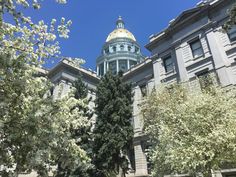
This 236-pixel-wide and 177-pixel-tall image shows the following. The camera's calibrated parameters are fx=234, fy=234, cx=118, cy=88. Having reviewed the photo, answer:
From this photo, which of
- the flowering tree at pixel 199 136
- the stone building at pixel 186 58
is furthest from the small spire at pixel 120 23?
the flowering tree at pixel 199 136

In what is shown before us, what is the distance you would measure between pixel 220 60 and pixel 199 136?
11.5 metres

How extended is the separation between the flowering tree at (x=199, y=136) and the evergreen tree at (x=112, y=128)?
4.90 meters

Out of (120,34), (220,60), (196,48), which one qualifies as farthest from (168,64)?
(120,34)

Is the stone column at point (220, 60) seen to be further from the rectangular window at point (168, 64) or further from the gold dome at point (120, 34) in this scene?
the gold dome at point (120, 34)

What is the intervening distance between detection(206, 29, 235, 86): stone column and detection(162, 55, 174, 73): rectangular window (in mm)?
5003

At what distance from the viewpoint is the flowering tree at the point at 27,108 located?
7.59 meters

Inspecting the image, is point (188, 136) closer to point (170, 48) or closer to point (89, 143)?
point (89, 143)

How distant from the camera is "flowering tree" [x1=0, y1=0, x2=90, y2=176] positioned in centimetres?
759

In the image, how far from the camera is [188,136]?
13.5 meters

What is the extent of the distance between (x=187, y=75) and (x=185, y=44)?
389cm

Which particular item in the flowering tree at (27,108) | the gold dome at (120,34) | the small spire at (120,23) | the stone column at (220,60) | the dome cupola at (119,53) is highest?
the small spire at (120,23)

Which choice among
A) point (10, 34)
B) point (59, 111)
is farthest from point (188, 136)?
point (10, 34)

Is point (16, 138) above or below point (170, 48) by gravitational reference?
below

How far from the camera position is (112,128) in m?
20.4
